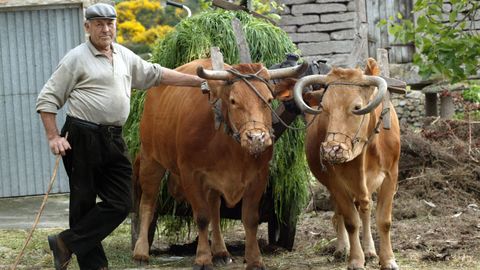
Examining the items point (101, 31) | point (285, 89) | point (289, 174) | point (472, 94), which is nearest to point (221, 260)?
point (289, 174)

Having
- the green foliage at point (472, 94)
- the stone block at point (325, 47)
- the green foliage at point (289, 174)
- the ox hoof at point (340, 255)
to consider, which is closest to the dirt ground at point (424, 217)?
the ox hoof at point (340, 255)

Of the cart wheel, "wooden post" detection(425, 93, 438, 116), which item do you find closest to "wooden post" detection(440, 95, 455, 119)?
"wooden post" detection(425, 93, 438, 116)

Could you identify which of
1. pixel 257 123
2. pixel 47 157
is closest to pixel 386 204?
pixel 257 123

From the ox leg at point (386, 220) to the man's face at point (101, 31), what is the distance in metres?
2.42

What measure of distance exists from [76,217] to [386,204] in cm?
239

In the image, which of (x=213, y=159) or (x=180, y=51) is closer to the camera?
(x=213, y=159)

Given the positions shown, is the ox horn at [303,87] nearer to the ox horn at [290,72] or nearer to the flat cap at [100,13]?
the ox horn at [290,72]

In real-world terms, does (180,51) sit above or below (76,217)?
above

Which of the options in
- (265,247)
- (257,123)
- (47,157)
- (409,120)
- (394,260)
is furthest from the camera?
(409,120)

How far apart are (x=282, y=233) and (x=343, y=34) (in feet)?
25.2

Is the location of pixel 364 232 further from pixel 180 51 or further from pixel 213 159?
pixel 180 51

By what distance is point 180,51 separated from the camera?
972 centimetres

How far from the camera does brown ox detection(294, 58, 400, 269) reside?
7812mm

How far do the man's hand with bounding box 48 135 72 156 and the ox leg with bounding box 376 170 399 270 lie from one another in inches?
97.8
